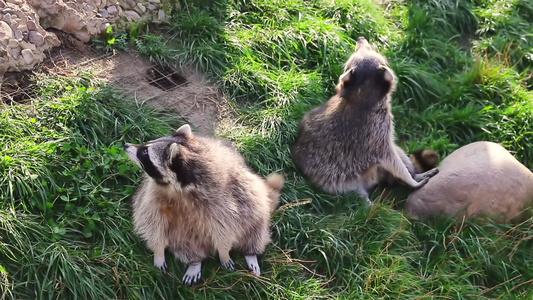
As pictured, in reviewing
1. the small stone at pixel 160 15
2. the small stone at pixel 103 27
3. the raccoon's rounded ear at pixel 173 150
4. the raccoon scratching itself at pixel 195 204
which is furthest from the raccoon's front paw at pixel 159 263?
the small stone at pixel 160 15

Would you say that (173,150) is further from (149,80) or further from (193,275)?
(149,80)

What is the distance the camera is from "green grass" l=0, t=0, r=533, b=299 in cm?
351

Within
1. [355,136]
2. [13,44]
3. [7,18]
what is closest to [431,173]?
[355,136]

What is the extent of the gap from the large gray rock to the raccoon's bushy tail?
1128 mm

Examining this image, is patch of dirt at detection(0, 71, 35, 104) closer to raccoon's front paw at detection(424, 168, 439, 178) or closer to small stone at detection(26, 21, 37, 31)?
small stone at detection(26, 21, 37, 31)

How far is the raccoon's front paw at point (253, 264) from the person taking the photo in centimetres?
367

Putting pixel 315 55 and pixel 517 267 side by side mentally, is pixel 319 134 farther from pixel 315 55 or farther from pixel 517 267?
pixel 517 267

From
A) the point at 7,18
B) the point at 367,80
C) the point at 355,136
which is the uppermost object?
the point at 367,80

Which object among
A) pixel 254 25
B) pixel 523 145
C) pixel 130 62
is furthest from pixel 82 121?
pixel 523 145

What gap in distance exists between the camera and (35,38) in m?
4.48

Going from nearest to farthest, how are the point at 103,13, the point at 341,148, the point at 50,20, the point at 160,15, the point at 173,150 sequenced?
the point at 173,150, the point at 341,148, the point at 50,20, the point at 103,13, the point at 160,15

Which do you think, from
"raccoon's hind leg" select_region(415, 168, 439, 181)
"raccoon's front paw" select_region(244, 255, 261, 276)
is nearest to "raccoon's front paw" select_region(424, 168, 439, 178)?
"raccoon's hind leg" select_region(415, 168, 439, 181)

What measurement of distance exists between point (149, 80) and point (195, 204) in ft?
5.83

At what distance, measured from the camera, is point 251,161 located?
14.3ft
